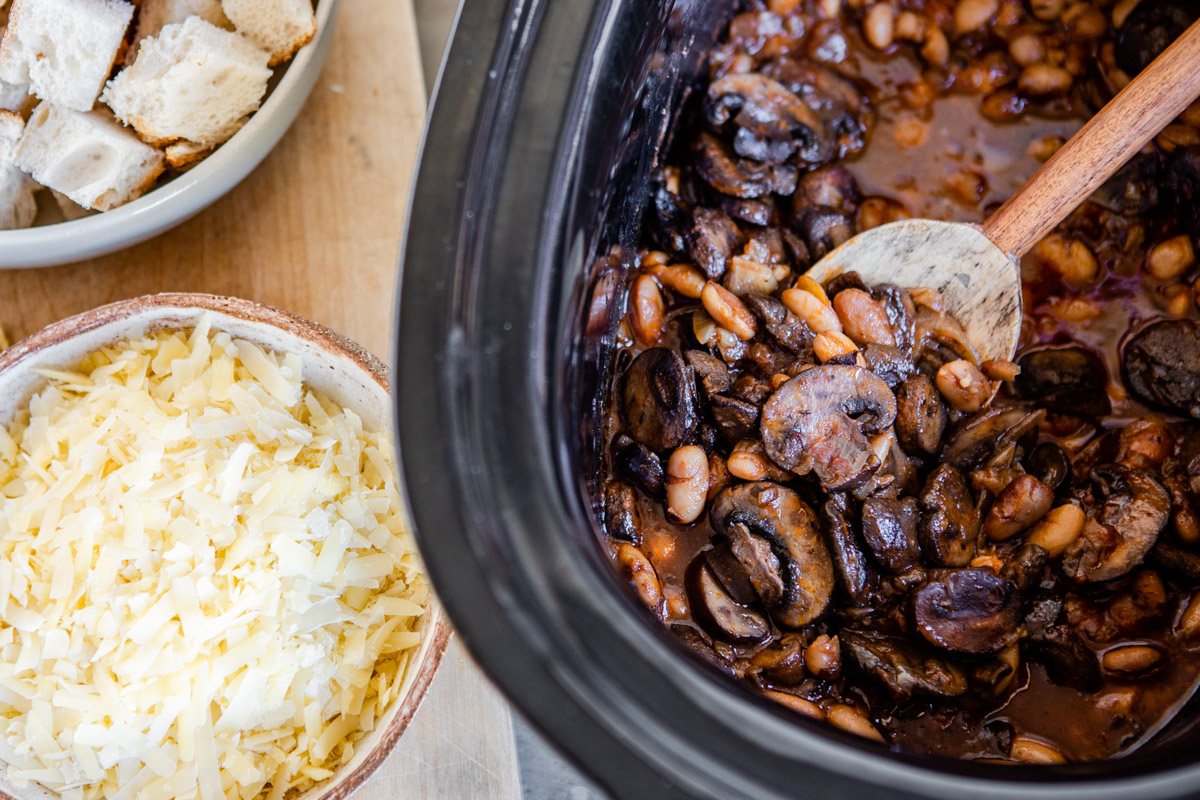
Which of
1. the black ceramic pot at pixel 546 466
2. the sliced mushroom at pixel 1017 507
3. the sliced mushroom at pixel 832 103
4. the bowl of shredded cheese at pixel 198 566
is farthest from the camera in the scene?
the sliced mushroom at pixel 832 103

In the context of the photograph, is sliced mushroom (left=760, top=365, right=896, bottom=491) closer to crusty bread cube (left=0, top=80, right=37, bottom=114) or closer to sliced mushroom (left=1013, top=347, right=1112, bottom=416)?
sliced mushroom (left=1013, top=347, right=1112, bottom=416)

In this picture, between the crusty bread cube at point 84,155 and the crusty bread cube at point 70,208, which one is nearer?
the crusty bread cube at point 84,155

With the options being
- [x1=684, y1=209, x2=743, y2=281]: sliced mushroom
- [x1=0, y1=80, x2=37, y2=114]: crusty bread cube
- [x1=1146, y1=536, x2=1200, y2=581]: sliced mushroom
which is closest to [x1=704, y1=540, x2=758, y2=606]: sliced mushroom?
[x1=684, y1=209, x2=743, y2=281]: sliced mushroom

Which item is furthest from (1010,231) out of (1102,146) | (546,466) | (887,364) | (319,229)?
(319,229)

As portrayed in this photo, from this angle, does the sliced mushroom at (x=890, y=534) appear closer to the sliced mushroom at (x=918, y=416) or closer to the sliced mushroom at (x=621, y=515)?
the sliced mushroom at (x=918, y=416)

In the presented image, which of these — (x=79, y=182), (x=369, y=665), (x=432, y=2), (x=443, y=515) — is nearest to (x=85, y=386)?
(x=79, y=182)

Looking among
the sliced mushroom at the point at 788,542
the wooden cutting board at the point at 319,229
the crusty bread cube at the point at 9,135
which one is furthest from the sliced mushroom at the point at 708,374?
the crusty bread cube at the point at 9,135

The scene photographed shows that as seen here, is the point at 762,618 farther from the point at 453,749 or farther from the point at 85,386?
the point at 85,386
